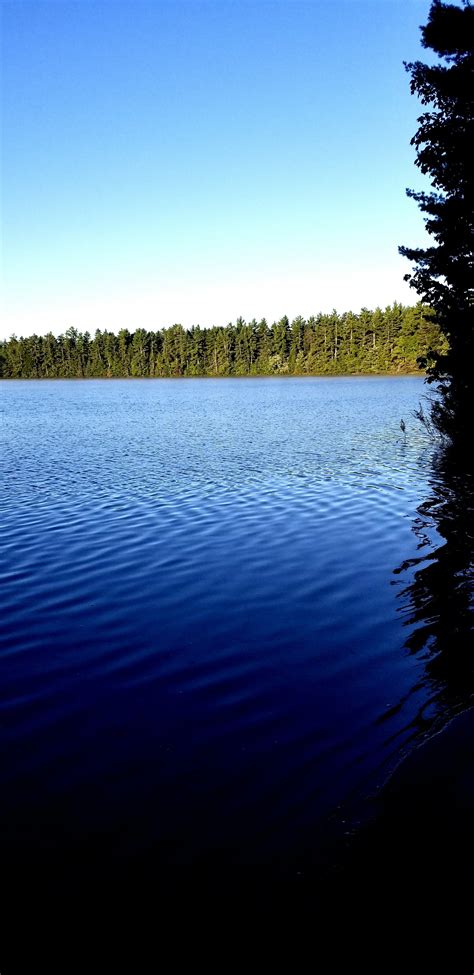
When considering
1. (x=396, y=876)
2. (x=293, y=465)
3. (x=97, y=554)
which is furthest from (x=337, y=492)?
(x=396, y=876)

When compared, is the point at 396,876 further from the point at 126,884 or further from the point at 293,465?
the point at 293,465

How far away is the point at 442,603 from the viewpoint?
11953 mm

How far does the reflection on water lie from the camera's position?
8352 millimetres

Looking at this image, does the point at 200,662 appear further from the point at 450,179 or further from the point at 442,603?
the point at 450,179

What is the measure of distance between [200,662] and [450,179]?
19510 millimetres

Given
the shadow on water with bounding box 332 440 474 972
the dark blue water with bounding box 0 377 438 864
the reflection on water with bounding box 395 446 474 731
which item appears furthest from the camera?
the reflection on water with bounding box 395 446 474 731

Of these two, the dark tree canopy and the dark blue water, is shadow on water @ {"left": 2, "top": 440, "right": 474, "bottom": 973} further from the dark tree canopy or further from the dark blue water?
the dark tree canopy

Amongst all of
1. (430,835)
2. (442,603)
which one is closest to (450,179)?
(442,603)

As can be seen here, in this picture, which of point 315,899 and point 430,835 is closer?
point 315,899

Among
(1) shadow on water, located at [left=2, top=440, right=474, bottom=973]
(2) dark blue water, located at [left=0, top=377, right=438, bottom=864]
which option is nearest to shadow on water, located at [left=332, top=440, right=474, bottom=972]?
(1) shadow on water, located at [left=2, top=440, right=474, bottom=973]

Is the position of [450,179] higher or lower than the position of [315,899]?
higher

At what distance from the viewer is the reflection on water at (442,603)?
8.35m

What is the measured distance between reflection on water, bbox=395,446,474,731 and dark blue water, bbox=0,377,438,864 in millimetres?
272

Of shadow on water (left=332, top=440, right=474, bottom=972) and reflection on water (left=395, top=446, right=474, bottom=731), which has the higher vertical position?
shadow on water (left=332, top=440, right=474, bottom=972)
